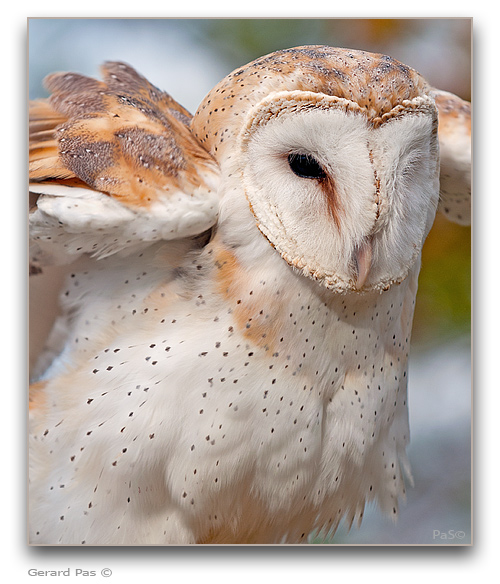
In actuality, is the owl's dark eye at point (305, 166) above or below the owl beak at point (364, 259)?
above

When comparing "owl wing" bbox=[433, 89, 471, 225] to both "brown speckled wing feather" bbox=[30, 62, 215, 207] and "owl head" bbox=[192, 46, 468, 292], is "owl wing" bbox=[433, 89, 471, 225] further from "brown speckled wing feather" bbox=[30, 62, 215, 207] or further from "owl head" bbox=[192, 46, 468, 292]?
"brown speckled wing feather" bbox=[30, 62, 215, 207]

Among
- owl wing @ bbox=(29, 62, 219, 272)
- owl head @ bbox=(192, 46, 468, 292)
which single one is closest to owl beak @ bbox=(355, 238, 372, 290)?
owl head @ bbox=(192, 46, 468, 292)

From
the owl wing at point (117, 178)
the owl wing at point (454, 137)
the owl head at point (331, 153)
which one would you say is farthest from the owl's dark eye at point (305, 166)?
the owl wing at point (454, 137)

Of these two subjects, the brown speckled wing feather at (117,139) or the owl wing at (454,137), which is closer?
the brown speckled wing feather at (117,139)

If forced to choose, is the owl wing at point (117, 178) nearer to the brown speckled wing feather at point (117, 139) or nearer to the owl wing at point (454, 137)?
the brown speckled wing feather at point (117, 139)
